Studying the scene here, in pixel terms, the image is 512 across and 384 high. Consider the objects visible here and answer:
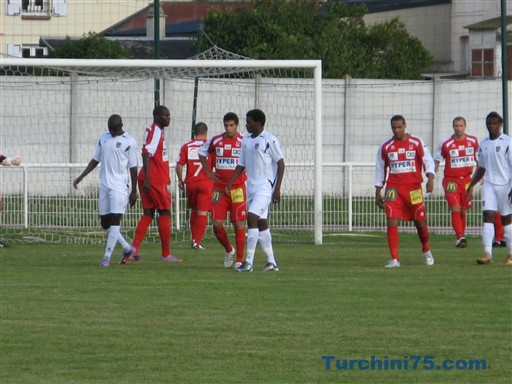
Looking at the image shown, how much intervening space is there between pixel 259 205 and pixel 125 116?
41.9 ft

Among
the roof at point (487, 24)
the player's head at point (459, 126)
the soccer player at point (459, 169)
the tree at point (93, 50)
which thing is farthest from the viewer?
Answer: the roof at point (487, 24)

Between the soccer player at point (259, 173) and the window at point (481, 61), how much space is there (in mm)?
40976

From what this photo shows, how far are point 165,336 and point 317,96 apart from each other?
1103 centimetres

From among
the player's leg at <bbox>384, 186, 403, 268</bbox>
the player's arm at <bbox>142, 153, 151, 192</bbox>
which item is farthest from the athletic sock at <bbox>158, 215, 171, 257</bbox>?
the player's leg at <bbox>384, 186, 403, 268</bbox>

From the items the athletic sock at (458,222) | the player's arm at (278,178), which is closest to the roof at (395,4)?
the athletic sock at (458,222)

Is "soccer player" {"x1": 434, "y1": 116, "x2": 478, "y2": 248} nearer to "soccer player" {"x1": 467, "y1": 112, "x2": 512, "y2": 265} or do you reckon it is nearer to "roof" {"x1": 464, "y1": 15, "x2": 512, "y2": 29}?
"soccer player" {"x1": 467, "y1": 112, "x2": 512, "y2": 265}

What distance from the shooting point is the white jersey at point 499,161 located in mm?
17703

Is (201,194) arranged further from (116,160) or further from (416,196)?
(416,196)

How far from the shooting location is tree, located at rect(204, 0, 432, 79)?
1716 inches

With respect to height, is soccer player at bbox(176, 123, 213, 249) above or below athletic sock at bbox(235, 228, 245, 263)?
above

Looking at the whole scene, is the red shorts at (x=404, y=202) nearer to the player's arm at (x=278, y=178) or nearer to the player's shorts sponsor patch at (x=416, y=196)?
the player's shorts sponsor patch at (x=416, y=196)

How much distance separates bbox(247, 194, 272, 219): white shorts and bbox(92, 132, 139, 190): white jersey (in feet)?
6.62

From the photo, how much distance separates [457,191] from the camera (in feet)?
69.7

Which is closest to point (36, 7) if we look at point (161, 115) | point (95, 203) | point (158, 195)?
point (95, 203)
